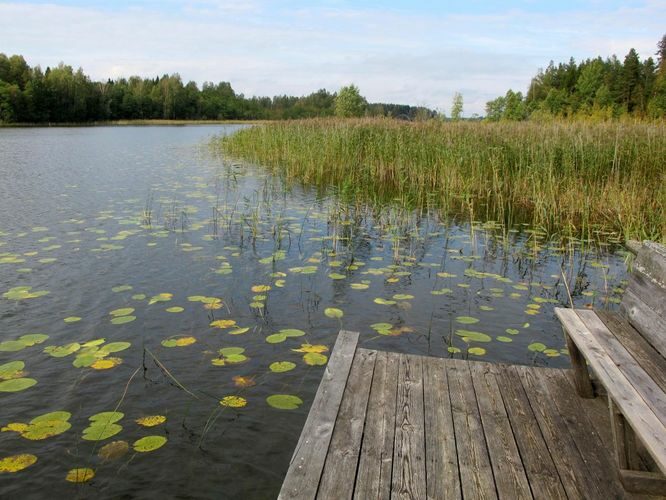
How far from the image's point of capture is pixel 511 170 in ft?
33.1

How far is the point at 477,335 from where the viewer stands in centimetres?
431

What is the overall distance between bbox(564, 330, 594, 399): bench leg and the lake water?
1.12m

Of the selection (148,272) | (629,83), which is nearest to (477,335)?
(148,272)

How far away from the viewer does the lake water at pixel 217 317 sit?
2764 mm

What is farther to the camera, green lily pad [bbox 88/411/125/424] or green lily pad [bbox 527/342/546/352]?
green lily pad [bbox 527/342/546/352]

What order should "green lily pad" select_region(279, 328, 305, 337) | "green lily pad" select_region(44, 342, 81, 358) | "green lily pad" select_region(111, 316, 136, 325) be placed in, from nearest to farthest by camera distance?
"green lily pad" select_region(44, 342, 81, 358) → "green lily pad" select_region(279, 328, 305, 337) → "green lily pad" select_region(111, 316, 136, 325)

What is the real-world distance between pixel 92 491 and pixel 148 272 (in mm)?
3530

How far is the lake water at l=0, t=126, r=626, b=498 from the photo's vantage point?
276 centimetres

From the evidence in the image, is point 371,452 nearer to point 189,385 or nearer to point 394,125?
point 189,385

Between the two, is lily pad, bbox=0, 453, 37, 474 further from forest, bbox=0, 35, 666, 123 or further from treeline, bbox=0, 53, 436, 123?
treeline, bbox=0, 53, 436, 123

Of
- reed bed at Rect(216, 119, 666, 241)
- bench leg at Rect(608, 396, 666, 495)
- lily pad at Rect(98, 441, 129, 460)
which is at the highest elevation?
reed bed at Rect(216, 119, 666, 241)

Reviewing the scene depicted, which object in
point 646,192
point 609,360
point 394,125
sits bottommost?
point 609,360

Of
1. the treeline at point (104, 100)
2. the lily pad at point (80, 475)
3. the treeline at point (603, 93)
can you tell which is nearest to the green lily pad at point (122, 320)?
the lily pad at point (80, 475)

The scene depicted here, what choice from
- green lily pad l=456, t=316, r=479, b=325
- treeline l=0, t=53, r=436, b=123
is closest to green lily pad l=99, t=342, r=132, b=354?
green lily pad l=456, t=316, r=479, b=325
